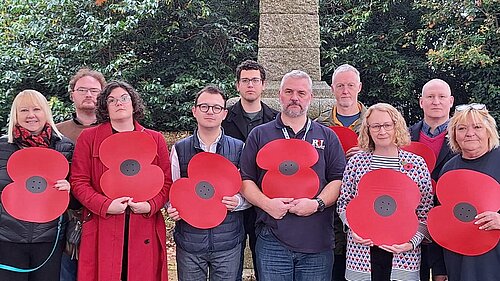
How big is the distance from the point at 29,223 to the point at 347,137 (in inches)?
78.7

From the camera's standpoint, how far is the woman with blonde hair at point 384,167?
2773 mm

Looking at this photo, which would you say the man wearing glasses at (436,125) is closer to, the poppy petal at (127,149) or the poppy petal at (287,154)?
the poppy petal at (287,154)

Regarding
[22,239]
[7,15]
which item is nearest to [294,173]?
[22,239]

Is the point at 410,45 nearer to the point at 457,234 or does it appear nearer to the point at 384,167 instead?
the point at 384,167

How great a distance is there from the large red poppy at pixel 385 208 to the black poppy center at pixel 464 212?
20cm

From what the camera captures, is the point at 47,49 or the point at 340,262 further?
the point at 47,49

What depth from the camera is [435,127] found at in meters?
3.45

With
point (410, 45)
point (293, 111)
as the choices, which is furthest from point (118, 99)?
point (410, 45)

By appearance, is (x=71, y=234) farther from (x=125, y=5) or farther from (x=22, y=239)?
(x=125, y=5)

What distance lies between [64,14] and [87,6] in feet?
1.54

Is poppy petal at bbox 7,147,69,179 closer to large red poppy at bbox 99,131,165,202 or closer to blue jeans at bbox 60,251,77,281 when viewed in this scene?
large red poppy at bbox 99,131,165,202

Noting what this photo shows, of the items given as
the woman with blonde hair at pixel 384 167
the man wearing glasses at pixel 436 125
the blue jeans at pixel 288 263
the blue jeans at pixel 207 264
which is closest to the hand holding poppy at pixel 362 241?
the woman with blonde hair at pixel 384 167

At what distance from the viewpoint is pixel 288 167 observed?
2.93 m

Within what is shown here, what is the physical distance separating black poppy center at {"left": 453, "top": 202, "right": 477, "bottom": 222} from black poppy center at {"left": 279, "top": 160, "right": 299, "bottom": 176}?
85 cm
